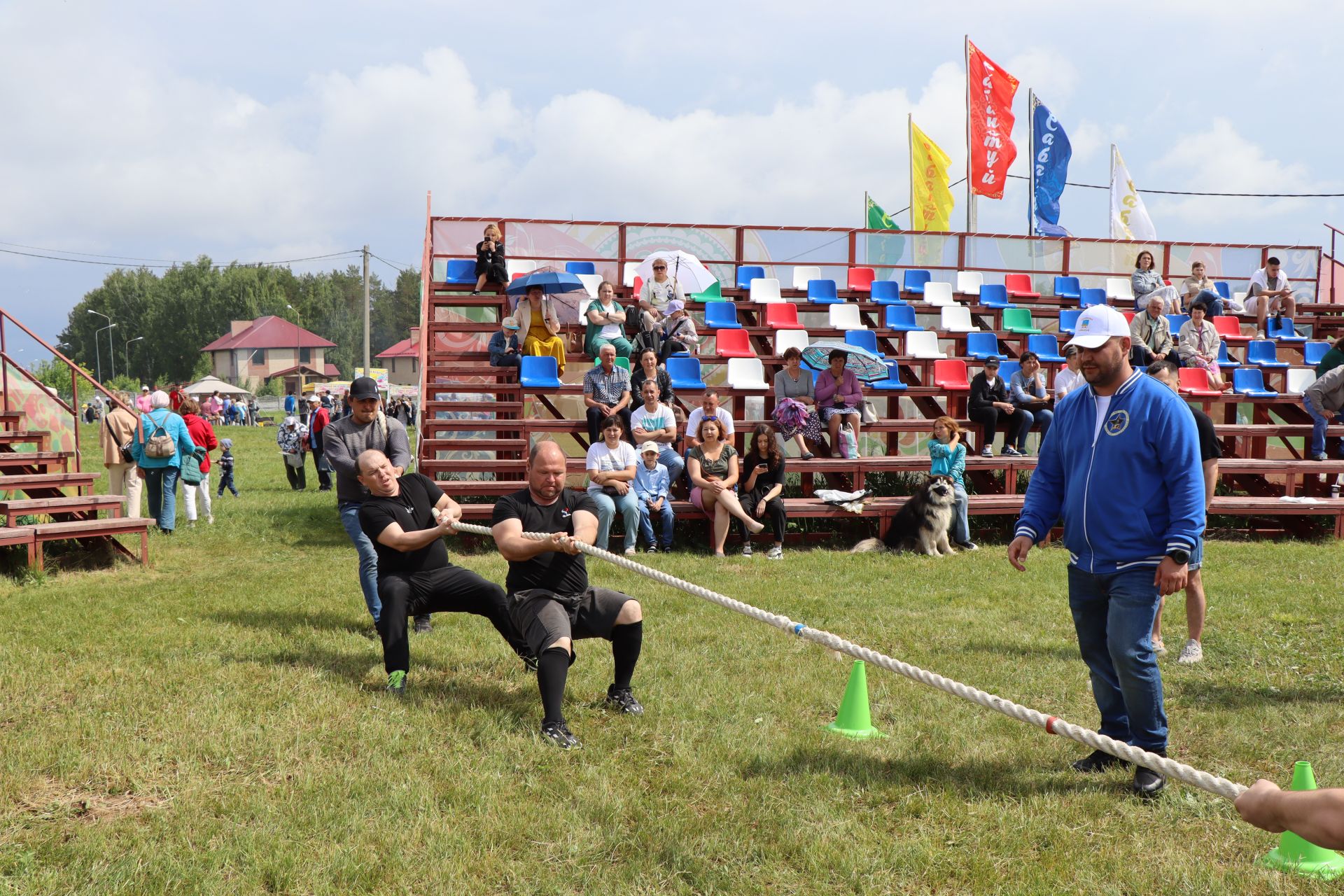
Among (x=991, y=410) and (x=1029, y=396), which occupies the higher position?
(x=1029, y=396)

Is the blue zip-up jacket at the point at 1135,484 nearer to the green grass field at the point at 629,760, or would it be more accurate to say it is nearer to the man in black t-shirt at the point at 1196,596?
the green grass field at the point at 629,760

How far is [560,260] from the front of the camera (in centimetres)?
1602

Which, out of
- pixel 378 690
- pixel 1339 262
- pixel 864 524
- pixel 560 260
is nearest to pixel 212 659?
pixel 378 690

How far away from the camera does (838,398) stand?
1234cm

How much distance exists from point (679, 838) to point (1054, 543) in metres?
8.63

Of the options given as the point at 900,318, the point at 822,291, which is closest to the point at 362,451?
the point at 900,318

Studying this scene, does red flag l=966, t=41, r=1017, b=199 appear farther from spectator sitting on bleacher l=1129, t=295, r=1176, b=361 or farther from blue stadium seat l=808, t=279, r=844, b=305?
spectator sitting on bleacher l=1129, t=295, r=1176, b=361

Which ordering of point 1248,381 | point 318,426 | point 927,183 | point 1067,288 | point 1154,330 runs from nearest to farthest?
point 1154,330
point 1248,381
point 318,426
point 1067,288
point 927,183

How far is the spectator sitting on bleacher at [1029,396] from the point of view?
42.8 ft

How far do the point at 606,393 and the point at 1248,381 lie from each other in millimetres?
9633

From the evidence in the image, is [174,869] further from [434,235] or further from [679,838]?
[434,235]

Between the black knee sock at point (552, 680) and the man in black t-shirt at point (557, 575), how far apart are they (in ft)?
0.52

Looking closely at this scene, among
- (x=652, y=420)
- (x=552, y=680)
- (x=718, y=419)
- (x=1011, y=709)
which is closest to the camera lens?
(x=1011, y=709)

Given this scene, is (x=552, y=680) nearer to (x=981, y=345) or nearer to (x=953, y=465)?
(x=953, y=465)
